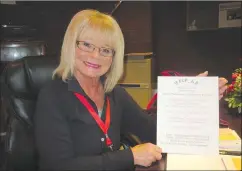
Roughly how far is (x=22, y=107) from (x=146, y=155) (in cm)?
60

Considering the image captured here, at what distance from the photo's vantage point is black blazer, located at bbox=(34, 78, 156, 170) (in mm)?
906

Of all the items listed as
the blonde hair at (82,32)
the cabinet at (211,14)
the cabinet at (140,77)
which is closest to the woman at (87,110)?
the blonde hair at (82,32)

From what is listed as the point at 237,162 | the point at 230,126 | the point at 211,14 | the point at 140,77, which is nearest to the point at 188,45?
the point at 211,14

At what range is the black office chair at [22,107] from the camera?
3.69 ft

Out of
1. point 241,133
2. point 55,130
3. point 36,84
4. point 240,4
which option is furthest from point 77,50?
point 240,4

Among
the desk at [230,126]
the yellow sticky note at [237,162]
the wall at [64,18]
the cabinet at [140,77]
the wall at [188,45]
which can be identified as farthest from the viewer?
the wall at [188,45]

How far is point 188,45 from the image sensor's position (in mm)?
3682

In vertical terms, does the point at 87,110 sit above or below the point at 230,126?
above

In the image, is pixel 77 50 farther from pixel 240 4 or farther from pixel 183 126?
pixel 240 4

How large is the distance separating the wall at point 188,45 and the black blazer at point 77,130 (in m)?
2.57

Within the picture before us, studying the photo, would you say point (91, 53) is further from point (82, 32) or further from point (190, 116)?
point (190, 116)

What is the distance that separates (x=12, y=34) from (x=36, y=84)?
2.12 m

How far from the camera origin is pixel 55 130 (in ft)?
3.14

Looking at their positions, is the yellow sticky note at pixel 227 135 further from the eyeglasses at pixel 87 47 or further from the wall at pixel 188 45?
the wall at pixel 188 45
